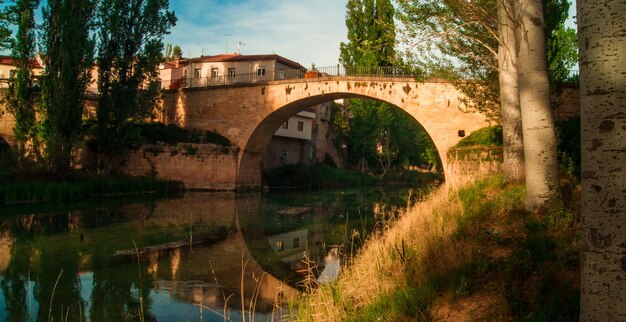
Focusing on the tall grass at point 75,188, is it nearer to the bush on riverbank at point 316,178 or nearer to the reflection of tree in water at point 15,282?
the reflection of tree in water at point 15,282

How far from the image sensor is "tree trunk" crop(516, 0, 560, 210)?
238 inches

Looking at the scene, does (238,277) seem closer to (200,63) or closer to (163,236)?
(163,236)

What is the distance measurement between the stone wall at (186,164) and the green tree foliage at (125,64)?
150 centimetres

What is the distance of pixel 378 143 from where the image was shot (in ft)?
138

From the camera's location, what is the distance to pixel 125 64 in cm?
2397

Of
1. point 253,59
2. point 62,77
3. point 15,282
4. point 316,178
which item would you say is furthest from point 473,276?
point 253,59

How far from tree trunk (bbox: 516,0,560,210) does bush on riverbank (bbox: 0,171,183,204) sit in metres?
17.3

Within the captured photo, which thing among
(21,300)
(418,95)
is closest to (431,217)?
(21,300)

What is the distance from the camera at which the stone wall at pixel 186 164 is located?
25.9m

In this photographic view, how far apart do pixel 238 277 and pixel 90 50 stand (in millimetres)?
18240

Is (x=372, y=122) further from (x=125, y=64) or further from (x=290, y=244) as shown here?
(x=290, y=244)

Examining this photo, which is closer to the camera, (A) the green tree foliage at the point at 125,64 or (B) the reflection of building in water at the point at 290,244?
(B) the reflection of building in water at the point at 290,244

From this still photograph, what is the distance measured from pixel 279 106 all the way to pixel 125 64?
8292 mm

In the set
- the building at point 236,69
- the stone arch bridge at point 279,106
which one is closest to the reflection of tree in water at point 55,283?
the stone arch bridge at point 279,106
